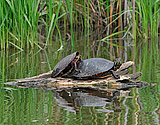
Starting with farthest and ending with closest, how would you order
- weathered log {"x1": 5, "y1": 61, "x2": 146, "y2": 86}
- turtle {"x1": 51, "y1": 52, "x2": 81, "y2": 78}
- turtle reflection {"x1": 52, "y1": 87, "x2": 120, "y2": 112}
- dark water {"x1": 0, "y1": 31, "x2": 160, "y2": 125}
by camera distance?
turtle {"x1": 51, "y1": 52, "x2": 81, "y2": 78}, weathered log {"x1": 5, "y1": 61, "x2": 146, "y2": 86}, turtle reflection {"x1": 52, "y1": 87, "x2": 120, "y2": 112}, dark water {"x1": 0, "y1": 31, "x2": 160, "y2": 125}

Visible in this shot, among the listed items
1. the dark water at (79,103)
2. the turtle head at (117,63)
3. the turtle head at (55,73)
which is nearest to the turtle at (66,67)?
the turtle head at (55,73)

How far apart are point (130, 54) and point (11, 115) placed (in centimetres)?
410

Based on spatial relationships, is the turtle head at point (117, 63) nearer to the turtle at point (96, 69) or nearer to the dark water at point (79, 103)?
the turtle at point (96, 69)

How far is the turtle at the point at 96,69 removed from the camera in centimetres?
378

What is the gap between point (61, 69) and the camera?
3.85 meters

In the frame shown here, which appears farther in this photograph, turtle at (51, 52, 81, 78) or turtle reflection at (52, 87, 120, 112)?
turtle at (51, 52, 81, 78)

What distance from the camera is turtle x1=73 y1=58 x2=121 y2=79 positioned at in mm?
3779

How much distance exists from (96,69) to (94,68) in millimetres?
24

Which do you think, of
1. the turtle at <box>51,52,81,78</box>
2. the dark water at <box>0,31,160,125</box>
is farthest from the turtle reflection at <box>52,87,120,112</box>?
the turtle at <box>51,52,81,78</box>

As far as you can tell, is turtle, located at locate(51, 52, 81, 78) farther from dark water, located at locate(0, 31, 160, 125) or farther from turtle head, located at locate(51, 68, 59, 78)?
dark water, located at locate(0, 31, 160, 125)

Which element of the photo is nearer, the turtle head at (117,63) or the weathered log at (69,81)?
the weathered log at (69,81)

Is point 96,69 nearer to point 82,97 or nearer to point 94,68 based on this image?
point 94,68

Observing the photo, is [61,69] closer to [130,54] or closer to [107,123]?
[107,123]

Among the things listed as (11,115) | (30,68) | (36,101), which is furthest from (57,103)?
(30,68)
